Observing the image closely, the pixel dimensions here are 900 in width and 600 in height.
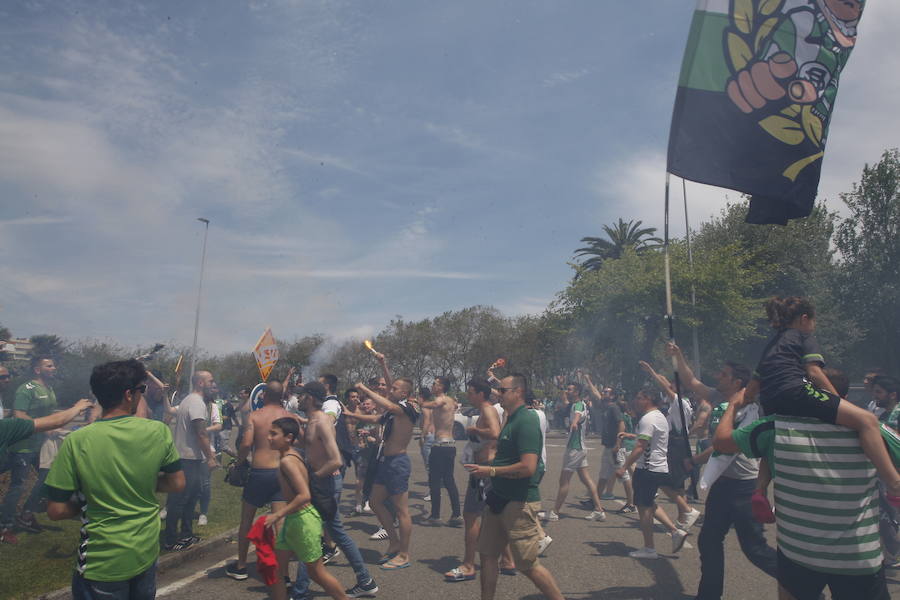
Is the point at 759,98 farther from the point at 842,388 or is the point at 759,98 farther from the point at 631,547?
the point at 631,547

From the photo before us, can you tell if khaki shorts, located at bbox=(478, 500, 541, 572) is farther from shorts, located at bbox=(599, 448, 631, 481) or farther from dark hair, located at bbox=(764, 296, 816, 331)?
shorts, located at bbox=(599, 448, 631, 481)

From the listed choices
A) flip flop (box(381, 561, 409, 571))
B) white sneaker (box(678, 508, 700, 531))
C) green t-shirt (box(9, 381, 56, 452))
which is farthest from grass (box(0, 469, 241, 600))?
white sneaker (box(678, 508, 700, 531))

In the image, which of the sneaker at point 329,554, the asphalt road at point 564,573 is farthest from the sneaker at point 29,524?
the sneaker at point 329,554

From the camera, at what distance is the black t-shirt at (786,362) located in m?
3.12

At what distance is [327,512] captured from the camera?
479 cm

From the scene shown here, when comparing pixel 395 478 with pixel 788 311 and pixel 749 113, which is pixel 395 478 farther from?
pixel 749 113

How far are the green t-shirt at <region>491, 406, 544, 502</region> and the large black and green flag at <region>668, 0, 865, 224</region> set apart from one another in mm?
2334

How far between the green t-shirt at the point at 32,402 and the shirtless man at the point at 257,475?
9.32 ft

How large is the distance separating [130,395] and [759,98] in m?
5.13

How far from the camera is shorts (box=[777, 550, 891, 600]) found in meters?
2.94

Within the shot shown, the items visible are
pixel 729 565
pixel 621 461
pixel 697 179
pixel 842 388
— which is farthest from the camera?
pixel 621 461

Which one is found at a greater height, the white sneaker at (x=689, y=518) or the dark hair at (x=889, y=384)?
the dark hair at (x=889, y=384)

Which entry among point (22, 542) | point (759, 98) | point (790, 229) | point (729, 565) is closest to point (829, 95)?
point (759, 98)

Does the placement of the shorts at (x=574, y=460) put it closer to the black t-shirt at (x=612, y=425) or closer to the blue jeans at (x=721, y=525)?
the black t-shirt at (x=612, y=425)
